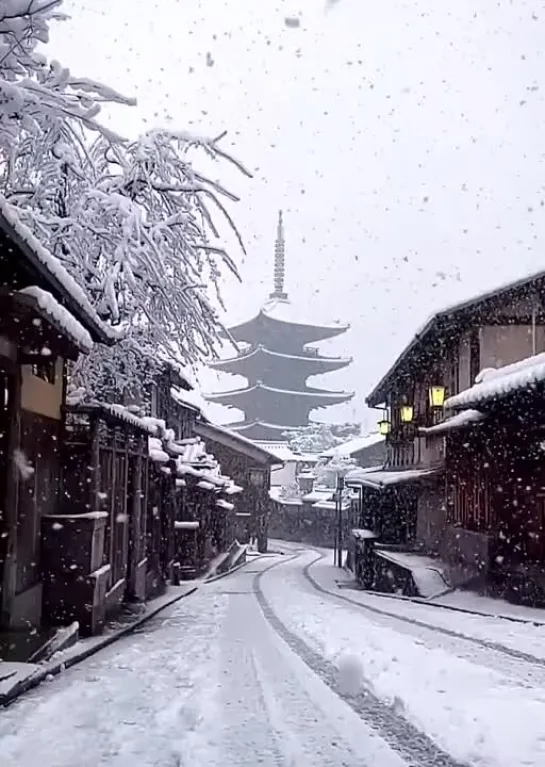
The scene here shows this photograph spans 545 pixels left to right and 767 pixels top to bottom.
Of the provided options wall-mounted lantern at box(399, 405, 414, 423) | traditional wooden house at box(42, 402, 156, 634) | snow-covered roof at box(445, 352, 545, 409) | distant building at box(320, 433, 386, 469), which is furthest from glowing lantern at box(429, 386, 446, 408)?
distant building at box(320, 433, 386, 469)

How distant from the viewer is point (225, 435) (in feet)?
165

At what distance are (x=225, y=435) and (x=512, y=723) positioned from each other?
44.5 meters

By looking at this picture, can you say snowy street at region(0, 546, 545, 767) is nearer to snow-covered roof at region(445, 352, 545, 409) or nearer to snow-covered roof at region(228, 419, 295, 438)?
snow-covered roof at region(445, 352, 545, 409)

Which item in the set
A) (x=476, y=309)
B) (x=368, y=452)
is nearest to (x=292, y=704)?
(x=476, y=309)

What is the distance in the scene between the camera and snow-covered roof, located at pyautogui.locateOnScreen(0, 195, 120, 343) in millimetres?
6762

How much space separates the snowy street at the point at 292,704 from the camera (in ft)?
17.2

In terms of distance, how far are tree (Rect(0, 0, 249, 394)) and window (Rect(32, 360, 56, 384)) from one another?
1.12m

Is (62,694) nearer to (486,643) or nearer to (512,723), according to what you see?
(512,723)

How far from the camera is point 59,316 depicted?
8.16m

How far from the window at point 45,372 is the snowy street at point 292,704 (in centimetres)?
327

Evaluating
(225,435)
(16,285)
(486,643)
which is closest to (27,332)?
(16,285)

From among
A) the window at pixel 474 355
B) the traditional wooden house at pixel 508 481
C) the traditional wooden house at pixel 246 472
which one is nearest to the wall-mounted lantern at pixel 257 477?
the traditional wooden house at pixel 246 472

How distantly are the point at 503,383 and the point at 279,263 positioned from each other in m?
67.8

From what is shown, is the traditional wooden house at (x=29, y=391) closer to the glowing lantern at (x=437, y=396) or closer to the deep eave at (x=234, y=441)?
the glowing lantern at (x=437, y=396)
